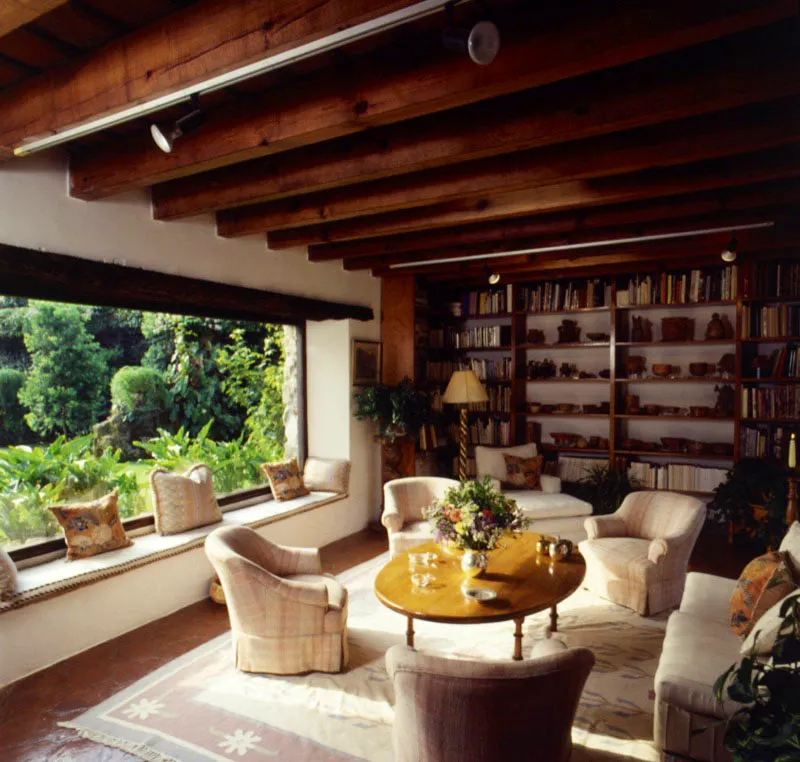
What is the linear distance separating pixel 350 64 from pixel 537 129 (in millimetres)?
864

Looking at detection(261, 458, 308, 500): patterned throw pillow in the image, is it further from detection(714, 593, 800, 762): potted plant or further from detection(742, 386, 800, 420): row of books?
detection(742, 386, 800, 420): row of books

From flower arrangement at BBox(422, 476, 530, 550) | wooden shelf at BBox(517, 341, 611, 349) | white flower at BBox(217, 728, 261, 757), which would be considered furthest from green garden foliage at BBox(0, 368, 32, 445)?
wooden shelf at BBox(517, 341, 611, 349)

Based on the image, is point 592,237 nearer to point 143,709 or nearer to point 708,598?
point 708,598

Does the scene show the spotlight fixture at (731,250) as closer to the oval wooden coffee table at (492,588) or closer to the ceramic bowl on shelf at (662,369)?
the ceramic bowl on shelf at (662,369)

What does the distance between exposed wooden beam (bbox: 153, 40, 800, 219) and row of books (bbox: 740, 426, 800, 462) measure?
4.15m

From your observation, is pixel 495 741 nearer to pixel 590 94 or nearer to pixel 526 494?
pixel 590 94

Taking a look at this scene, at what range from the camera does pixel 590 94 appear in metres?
2.43

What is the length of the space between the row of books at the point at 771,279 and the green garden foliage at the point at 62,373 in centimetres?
561

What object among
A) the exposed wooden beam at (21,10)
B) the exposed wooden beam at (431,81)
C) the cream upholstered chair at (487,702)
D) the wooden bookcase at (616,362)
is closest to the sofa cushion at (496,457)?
the wooden bookcase at (616,362)

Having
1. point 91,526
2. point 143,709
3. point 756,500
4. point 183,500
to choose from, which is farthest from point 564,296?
point 143,709

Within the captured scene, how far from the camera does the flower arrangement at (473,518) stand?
325 centimetres

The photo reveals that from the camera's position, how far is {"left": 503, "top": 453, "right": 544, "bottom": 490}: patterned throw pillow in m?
5.69

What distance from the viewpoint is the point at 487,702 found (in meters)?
1.77

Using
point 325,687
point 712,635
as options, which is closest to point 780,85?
point 712,635
